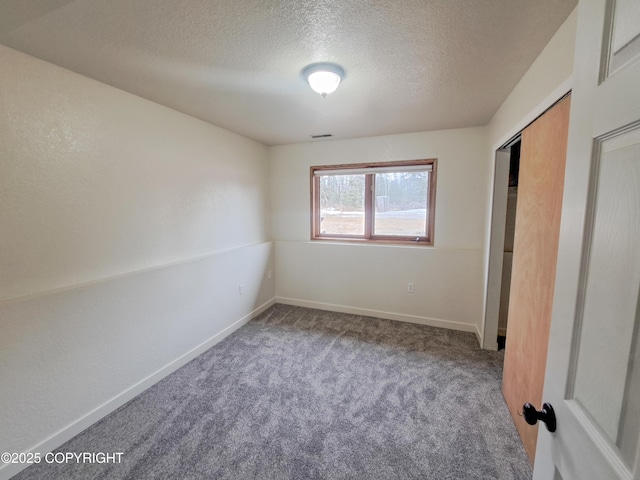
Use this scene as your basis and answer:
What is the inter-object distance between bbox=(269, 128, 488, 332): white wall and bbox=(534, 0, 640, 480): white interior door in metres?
2.40

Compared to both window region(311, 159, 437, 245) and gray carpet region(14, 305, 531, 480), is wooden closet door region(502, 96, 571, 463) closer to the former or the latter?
gray carpet region(14, 305, 531, 480)

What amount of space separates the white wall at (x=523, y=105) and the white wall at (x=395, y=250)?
270 millimetres

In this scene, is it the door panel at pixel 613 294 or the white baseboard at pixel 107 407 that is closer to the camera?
the door panel at pixel 613 294

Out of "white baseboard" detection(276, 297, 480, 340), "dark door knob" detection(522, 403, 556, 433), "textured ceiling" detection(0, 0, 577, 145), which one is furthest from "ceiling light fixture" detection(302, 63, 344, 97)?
"white baseboard" detection(276, 297, 480, 340)

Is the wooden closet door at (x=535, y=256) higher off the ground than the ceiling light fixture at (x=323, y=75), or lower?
lower

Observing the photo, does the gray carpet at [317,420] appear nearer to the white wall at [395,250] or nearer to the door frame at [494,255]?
the door frame at [494,255]

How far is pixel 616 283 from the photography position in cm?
50

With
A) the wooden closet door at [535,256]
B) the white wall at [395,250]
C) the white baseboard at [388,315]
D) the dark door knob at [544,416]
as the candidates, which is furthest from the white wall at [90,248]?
the wooden closet door at [535,256]

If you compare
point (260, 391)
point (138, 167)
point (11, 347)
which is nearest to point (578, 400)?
point (260, 391)

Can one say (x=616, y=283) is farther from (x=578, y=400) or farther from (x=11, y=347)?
(x=11, y=347)

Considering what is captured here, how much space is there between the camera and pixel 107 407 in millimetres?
1808

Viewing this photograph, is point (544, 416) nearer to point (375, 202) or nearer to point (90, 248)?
point (90, 248)

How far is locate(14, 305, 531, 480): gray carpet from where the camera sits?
1.43 m

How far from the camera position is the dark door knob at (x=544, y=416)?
0.69m
